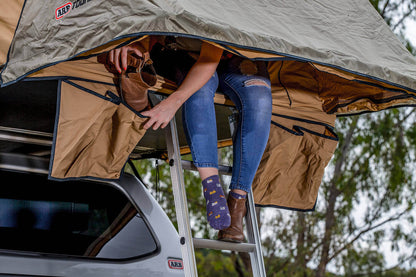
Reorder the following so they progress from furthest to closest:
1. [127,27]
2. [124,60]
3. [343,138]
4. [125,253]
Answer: [343,138]
[125,253]
[124,60]
[127,27]

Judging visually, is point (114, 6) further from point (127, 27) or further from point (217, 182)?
point (217, 182)

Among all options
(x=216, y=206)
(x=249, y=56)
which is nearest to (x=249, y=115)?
(x=216, y=206)

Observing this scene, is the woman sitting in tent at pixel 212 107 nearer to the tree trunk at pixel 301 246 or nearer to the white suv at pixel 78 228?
the white suv at pixel 78 228

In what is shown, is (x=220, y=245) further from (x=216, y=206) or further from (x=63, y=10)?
(x=63, y=10)

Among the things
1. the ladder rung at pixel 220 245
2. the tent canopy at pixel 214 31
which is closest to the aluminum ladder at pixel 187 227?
the ladder rung at pixel 220 245

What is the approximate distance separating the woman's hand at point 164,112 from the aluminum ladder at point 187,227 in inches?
7.9

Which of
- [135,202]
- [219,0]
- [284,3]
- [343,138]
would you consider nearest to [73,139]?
[135,202]

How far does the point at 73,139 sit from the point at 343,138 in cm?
896

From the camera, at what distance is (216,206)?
3039 millimetres

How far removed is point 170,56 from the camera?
3.28 m

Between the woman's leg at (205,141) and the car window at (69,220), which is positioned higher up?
the woman's leg at (205,141)

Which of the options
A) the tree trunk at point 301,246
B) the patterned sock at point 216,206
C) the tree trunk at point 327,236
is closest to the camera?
the patterned sock at point 216,206

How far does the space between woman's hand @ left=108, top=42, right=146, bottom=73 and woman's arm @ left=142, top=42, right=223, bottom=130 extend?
297mm

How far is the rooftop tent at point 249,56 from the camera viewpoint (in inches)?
94.1
